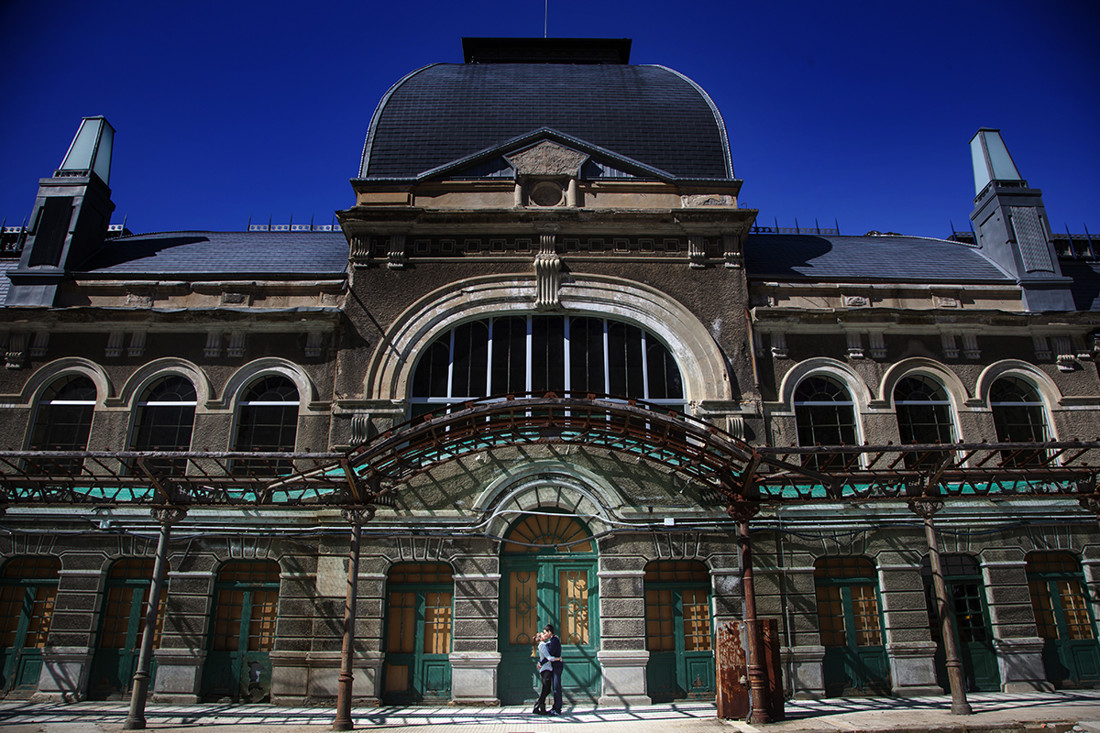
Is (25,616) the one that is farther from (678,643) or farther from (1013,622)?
(1013,622)

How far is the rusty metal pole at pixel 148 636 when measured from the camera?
455 inches

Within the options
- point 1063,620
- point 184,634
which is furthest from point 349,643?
point 1063,620

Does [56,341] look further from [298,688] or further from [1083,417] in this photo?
[1083,417]

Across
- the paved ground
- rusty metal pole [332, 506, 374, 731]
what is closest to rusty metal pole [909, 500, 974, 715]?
the paved ground

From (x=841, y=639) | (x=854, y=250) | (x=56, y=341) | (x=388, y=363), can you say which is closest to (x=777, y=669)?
(x=841, y=639)

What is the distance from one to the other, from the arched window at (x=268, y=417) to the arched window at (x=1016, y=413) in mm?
A: 15274

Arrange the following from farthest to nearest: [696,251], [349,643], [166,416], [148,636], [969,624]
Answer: [696,251] < [166,416] < [969,624] < [148,636] < [349,643]

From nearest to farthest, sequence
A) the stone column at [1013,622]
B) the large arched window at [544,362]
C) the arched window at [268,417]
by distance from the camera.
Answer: the stone column at [1013,622] → the arched window at [268,417] → the large arched window at [544,362]

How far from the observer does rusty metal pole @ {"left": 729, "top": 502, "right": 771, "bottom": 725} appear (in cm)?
1175

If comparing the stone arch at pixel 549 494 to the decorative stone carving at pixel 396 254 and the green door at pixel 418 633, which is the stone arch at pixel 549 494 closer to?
the green door at pixel 418 633

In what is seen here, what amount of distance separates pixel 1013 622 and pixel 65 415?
2035 centimetres

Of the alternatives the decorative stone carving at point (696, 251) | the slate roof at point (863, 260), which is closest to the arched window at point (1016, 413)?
the slate roof at point (863, 260)

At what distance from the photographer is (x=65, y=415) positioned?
16.0 metres

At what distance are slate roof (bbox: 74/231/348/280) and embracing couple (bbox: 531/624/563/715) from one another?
944cm
